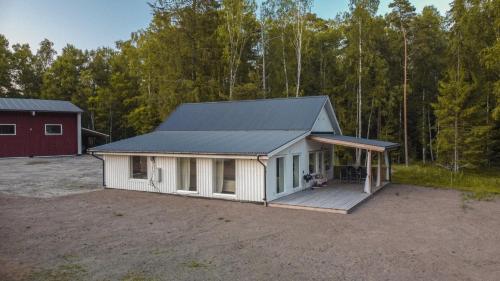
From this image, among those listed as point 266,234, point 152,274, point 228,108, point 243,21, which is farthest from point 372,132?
point 152,274

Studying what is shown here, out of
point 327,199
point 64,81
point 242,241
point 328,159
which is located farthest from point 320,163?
point 64,81

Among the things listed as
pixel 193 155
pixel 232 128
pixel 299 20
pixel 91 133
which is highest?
pixel 299 20

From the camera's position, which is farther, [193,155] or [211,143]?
[211,143]

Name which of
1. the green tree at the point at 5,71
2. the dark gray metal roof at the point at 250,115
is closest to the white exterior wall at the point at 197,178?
the dark gray metal roof at the point at 250,115

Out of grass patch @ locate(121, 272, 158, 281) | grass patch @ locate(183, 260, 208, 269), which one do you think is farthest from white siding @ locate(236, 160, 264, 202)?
grass patch @ locate(121, 272, 158, 281)

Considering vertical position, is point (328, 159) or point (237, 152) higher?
point (237, 152)

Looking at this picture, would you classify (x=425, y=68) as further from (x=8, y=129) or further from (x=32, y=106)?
(x=8, y=129)

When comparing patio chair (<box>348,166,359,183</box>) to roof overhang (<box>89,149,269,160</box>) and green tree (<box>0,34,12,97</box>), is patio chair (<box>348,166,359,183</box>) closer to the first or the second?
roof overhang (<box>89,149,269,160</box>)
